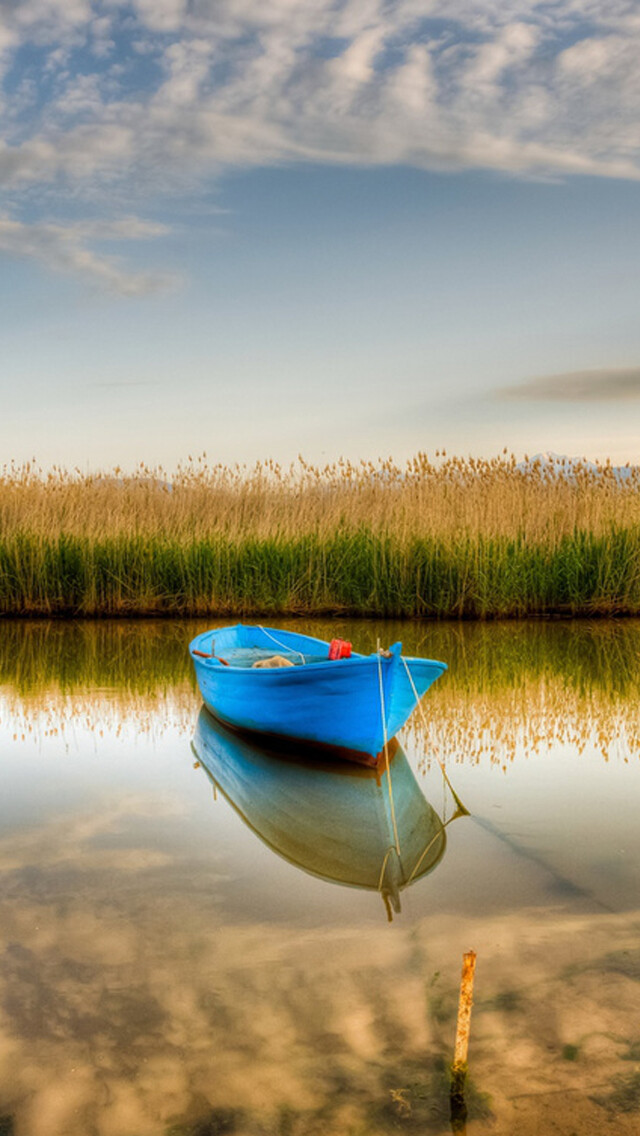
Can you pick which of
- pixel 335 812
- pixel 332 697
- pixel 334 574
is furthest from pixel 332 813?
pixel 334 574

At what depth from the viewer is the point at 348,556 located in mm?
12391

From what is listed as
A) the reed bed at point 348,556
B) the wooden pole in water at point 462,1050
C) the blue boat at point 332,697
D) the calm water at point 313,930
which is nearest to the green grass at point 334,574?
the reed bed at point 348,556

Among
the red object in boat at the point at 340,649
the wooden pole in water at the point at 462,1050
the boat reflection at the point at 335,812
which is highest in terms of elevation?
the red object in boat at the point at 340,649

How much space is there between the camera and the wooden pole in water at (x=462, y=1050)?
2.37 metres

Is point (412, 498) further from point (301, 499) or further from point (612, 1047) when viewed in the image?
point (612, 1047)

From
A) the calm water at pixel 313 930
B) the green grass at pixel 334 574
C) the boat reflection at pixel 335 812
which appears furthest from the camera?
the green grass at pixel 334 574

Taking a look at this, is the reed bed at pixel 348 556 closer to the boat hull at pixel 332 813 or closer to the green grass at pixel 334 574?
the green grass at pixel 334 574

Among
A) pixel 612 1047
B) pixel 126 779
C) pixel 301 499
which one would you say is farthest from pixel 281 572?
pixel 612 1047

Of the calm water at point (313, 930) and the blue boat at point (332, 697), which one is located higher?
the blue boat at point (332, 697)

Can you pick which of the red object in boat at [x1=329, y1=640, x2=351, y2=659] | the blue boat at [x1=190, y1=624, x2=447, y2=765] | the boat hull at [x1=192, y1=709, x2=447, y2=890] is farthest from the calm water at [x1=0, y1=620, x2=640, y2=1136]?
the red object in boat at [x1=329, y1=640, x2=351, y2=659]

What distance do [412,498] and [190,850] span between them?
31.1 feet

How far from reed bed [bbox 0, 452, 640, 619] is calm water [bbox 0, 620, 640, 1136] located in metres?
5.48

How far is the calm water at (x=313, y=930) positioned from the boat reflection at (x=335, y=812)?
0.06ft

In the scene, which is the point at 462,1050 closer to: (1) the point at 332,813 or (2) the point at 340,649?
(1) the point at 332,813
